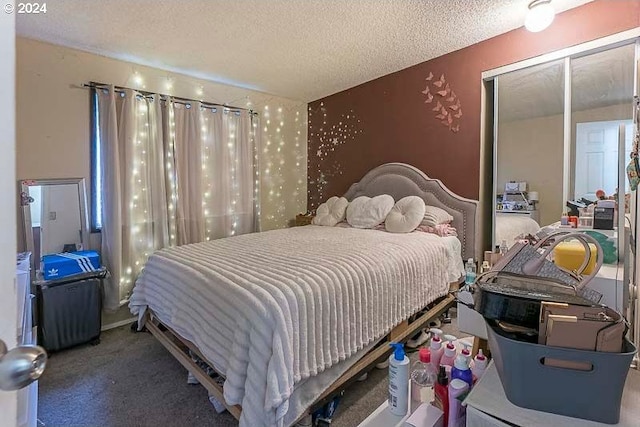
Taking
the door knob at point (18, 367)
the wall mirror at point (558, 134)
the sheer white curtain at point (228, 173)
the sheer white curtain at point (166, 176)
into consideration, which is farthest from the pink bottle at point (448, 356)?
the sheer white curtain at point (228, 173)

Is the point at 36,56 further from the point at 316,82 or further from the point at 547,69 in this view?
the point at 547,69

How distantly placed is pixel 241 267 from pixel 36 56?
2340 mm

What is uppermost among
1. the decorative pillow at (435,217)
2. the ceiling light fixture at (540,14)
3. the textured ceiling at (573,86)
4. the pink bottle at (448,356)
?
the ceiling light fixture at (540,14)

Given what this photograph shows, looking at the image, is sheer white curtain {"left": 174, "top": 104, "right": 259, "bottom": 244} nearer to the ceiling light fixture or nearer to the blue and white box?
the blue and white box

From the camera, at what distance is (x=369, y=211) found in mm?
3260

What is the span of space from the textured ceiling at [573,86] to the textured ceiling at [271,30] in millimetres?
423

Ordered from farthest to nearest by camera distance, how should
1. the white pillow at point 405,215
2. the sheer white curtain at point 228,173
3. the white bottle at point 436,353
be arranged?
the sheer white curtain at point 228,173 < the white pillow at point 405,215 < the white bottle at point 436,353

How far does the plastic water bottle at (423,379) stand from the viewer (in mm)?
1135

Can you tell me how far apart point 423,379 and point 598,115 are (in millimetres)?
2248

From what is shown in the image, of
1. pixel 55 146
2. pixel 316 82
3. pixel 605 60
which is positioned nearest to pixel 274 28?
pixel 316 82

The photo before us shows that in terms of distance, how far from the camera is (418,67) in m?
3.33

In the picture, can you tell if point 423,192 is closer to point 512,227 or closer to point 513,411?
point 512,227

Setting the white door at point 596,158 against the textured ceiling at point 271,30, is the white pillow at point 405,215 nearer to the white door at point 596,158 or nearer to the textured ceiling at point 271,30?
the white door at point 596,158

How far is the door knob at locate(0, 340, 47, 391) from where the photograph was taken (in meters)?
0.44
